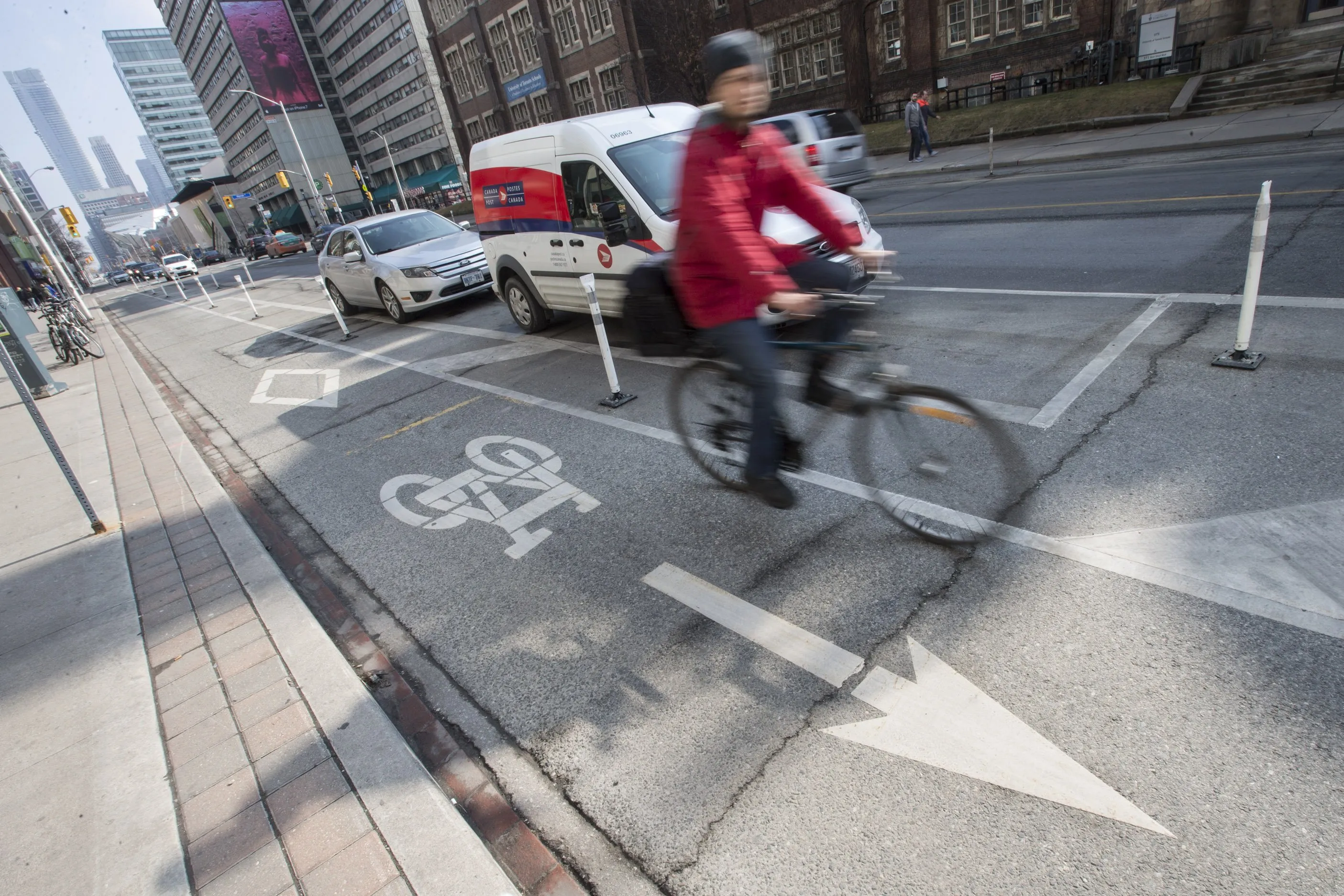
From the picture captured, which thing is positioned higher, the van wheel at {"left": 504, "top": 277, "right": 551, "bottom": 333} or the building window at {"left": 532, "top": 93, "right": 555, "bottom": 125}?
the building window at {"left": 532, "top": 93, "right": 555, "bottom": 125}

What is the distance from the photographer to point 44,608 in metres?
4.60

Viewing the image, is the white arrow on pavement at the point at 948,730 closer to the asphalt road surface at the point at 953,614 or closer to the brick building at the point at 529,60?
the asphalt road surface at the point at 953,614

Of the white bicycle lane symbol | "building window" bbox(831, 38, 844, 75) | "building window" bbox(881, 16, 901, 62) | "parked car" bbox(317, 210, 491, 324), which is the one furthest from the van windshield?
"building window" bbox(831, 38, 844, 75)

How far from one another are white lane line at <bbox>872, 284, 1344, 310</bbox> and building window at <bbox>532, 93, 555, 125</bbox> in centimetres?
4760

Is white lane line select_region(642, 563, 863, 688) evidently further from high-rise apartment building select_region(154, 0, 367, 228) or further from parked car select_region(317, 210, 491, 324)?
high-rise apartment building select_region(154, 0, 367, 228)

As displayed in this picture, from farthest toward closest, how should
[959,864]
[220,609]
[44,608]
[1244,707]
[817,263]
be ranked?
[44,608] < [220,609] < [817,263] < [1244,707] < [959,864]

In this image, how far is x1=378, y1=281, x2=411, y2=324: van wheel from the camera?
12383mm

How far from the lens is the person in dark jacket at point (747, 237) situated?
3.00m

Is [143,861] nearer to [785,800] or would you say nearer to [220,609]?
[220,609]

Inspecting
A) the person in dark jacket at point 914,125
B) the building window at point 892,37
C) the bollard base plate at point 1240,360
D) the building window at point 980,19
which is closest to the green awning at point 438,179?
the building window at point 892,37

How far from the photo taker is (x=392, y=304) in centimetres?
1254

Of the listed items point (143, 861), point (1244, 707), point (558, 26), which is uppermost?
point (558, 26)

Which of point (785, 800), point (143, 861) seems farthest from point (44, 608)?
point (785, 800)

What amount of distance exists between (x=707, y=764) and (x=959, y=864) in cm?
94
